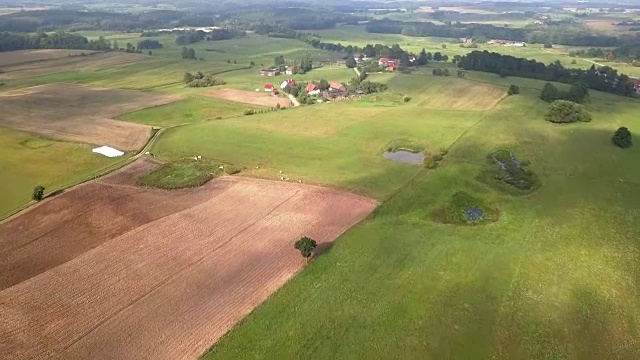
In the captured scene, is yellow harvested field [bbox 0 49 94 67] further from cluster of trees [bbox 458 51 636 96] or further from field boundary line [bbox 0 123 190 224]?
cluster of trees [bbox 458 51 636 96]

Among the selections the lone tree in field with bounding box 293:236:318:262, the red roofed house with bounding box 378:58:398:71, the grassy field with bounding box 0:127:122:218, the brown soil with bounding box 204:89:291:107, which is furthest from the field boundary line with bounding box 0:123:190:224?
the red roofed house with bounding box 378:58:398:71

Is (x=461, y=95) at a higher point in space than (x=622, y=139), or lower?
higher

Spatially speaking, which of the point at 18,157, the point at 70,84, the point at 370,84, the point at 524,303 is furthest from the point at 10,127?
the point at 524,303

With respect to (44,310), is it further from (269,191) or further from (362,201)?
(362,201)

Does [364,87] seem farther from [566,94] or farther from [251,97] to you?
[566,94]

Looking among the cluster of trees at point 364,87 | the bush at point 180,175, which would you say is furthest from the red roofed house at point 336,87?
the bush at point 180,175

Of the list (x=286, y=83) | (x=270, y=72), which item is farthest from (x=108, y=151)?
(x=270, y=72)
